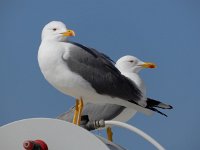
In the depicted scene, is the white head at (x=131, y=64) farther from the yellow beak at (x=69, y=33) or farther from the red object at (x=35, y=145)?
the red object at (x=35, y=145)

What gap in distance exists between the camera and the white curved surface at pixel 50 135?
2.42 m

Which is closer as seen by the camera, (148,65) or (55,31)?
(55,31)

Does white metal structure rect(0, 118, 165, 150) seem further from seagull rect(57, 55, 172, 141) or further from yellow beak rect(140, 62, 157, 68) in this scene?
yellow beak rect(140, 62, 157, 68)

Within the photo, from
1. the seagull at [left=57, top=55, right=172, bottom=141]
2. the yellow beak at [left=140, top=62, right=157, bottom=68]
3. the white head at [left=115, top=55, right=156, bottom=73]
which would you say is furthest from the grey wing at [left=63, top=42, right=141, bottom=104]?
the white head at [left=115, top=55, right=156, bottom=73]

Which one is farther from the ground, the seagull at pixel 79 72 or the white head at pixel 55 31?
the white head at pixel 55 31

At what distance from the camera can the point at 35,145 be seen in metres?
2.39

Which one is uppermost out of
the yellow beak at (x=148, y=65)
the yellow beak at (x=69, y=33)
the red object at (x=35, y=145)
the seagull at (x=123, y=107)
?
the yellow beak at (x=69, y=33)

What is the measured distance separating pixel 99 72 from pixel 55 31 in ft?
1.86

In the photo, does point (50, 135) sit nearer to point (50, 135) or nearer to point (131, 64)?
point (50, 135)

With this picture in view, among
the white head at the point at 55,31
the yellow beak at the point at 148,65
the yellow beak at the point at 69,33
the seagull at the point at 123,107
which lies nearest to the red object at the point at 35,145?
the yellow beak at the point at 69,33

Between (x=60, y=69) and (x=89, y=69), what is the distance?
1.25ft

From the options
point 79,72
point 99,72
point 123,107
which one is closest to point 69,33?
point 79,72

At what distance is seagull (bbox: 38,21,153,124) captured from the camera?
464 cm

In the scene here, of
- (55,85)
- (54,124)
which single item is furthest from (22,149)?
(55,85)
